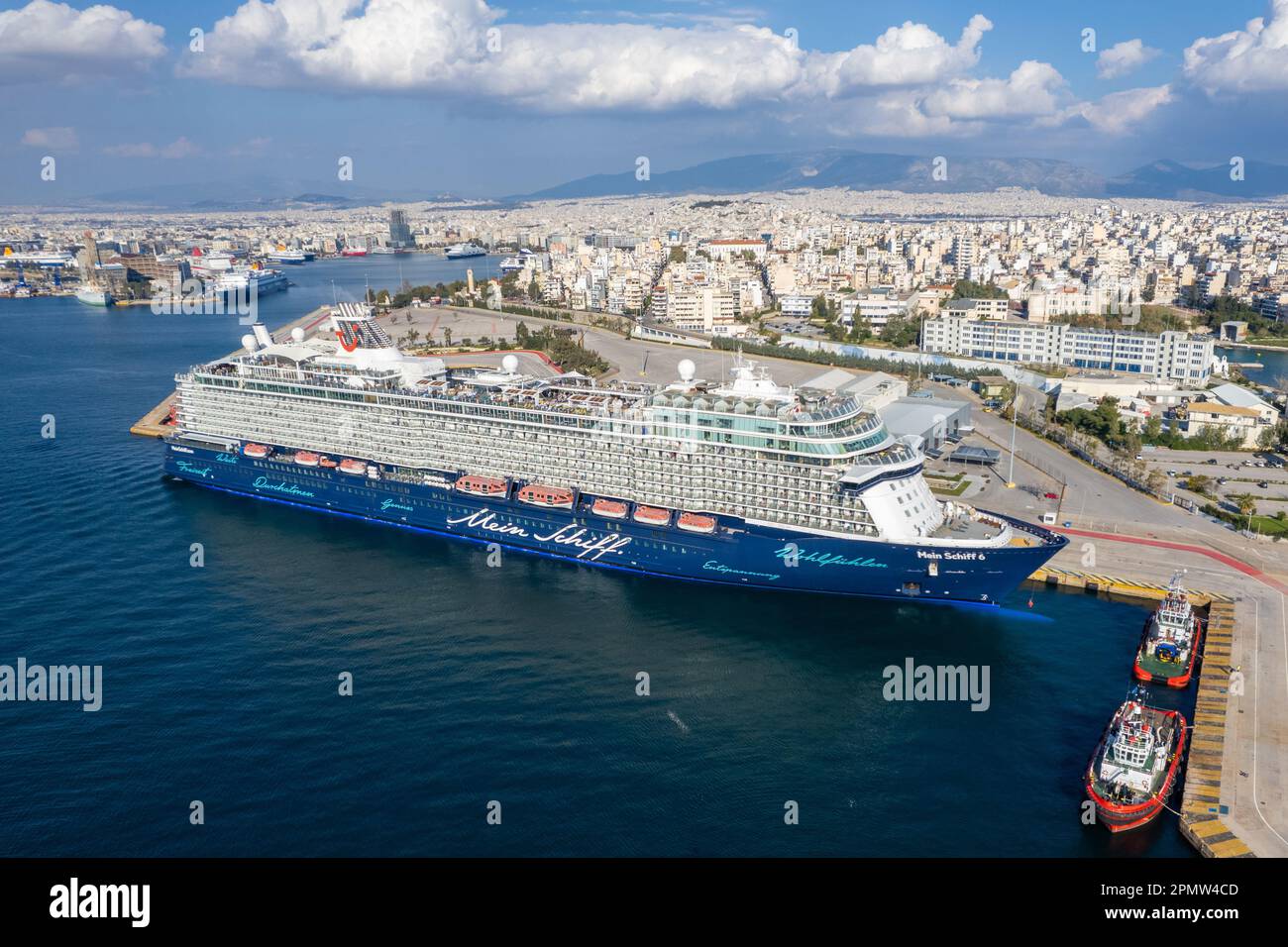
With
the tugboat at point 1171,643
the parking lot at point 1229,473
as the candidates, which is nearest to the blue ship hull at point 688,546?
the tugboat at point 1171,643

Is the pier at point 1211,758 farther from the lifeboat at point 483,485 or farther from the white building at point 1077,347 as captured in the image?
the white building at point 1077,347

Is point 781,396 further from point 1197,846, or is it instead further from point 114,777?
point 114,777

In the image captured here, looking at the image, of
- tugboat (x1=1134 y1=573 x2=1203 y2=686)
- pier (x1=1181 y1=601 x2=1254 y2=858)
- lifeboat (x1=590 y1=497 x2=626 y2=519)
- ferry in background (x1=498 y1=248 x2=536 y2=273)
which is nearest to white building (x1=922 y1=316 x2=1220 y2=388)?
tugboat (x1=1134 y1=573 x2=1203 y2=686)

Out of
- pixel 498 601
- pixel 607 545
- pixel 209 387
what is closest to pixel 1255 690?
pixel 607 545

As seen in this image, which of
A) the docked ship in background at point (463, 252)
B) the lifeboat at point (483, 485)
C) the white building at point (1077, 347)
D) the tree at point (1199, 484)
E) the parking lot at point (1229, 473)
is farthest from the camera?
the docked ship in background at point (463, 252)

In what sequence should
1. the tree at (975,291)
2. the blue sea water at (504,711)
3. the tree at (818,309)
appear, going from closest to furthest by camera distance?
the blue sea water at (504,711) < the tree at (975,291) < the tree at (818,309)

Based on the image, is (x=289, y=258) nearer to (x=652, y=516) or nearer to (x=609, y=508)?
(x=609, y=508)
